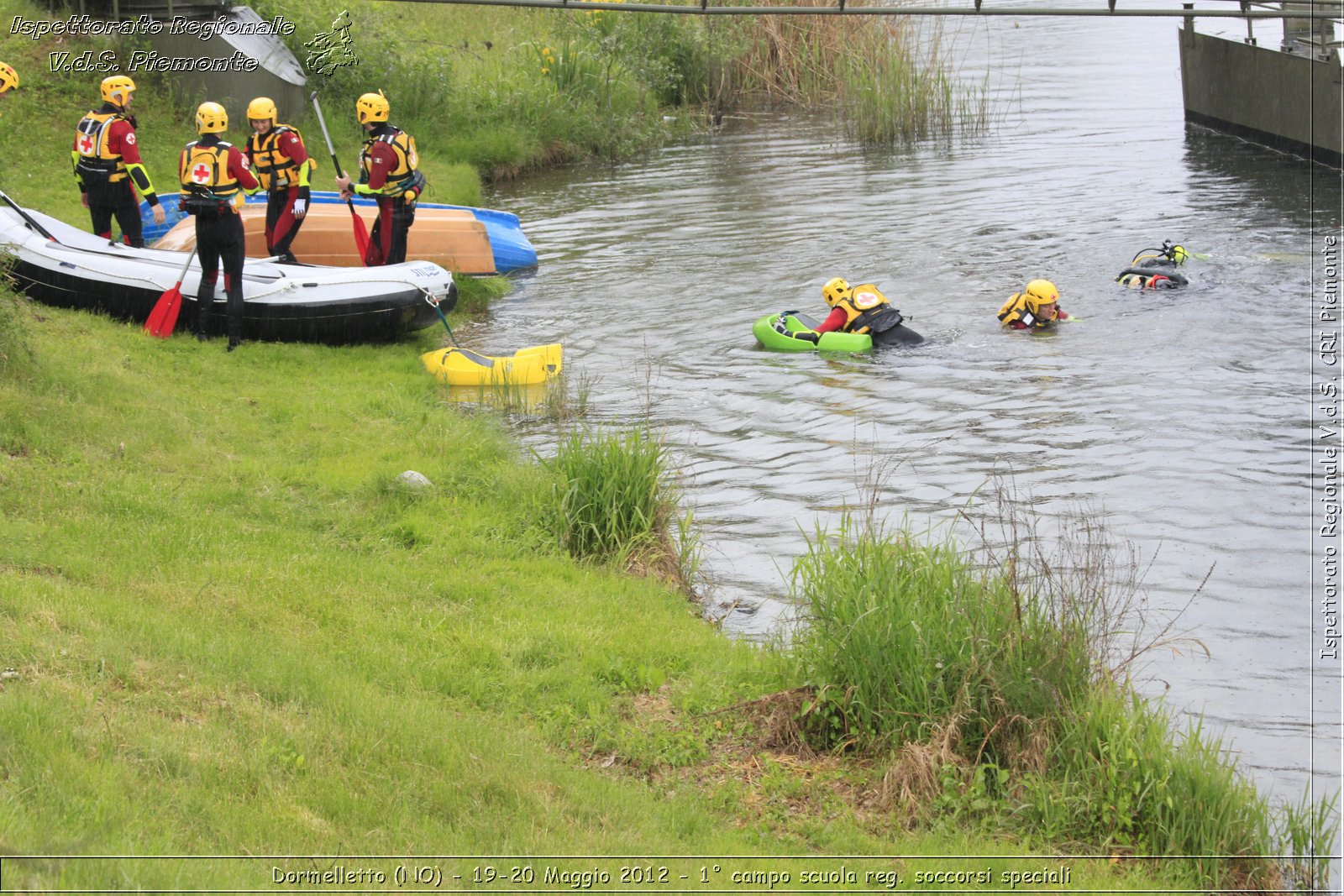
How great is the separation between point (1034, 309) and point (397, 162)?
6.33 metres

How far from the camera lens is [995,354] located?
12.4 metres

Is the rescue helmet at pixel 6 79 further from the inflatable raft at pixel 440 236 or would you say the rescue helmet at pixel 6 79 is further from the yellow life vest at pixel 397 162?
the yellow life vest at pixel 397 162

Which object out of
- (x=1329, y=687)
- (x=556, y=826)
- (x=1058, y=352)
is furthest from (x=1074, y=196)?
(x=556, y=826)

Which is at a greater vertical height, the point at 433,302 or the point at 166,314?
the point at 166,314

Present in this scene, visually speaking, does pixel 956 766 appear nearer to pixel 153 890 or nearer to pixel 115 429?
pixel 153 890

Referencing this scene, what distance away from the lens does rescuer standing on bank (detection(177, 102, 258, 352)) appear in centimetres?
1066

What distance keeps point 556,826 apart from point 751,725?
4.60 ft

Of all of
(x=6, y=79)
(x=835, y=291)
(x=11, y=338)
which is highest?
(x=6, y=79)

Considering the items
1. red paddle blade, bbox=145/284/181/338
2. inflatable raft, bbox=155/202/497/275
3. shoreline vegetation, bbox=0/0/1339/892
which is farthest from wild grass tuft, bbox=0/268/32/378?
inflatable raft, bbox=155/202/497/275

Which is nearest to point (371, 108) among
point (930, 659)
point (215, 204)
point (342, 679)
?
point (215, 204)

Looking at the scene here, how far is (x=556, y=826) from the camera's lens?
4.81m

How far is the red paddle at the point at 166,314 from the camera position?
11.3 meters

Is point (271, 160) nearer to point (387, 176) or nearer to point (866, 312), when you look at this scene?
point (387, 176)

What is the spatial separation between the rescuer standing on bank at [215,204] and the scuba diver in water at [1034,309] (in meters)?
7.13
